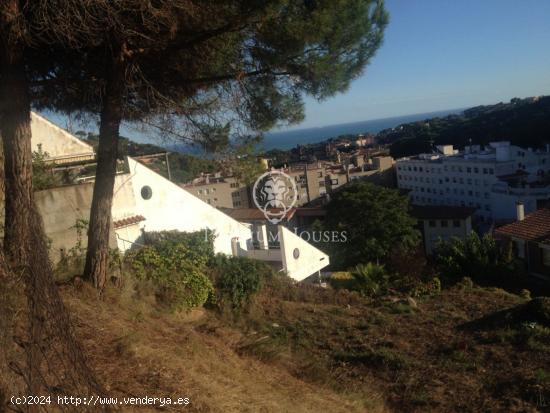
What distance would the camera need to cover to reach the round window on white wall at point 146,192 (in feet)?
36.6

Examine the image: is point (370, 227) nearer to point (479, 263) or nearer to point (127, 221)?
point (479, 263)

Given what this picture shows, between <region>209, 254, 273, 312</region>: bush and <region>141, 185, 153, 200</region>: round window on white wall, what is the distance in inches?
115

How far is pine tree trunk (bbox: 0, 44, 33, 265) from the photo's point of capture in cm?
465

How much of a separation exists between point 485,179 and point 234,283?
4160cm

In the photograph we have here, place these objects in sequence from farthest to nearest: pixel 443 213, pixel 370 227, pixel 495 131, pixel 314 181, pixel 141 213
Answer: pixel 495 131, pixel 314 181, pixel 443 213, pixel 370 227, pixel 141 213

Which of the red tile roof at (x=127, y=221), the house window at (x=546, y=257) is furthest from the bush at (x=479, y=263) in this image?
the red tile roof at (x=127, y=221)

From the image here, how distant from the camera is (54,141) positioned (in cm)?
1197

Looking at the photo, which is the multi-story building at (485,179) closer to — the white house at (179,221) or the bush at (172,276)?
the white house at (179,221)

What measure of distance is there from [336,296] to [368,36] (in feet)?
20.4

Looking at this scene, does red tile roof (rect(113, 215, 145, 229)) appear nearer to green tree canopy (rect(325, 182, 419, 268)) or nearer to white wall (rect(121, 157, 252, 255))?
white wall (rect(121, 157, 252, 255))

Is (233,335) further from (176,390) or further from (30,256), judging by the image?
(30,256)

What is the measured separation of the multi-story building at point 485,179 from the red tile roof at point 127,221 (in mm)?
33279

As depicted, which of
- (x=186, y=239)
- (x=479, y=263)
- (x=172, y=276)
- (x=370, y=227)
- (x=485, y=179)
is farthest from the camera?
(x=485, y=179)

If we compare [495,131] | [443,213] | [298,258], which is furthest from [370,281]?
[495,131]
